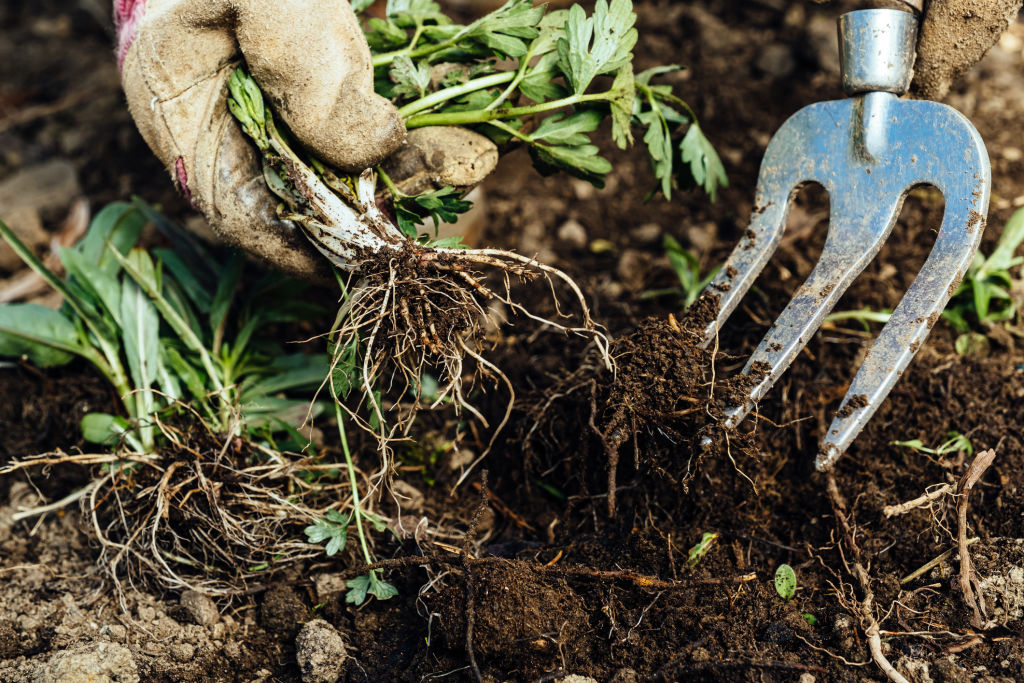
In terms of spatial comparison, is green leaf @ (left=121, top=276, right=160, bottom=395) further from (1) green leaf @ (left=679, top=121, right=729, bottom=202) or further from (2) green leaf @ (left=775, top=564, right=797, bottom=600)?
(2) green leaf @ (left=775, top=564, right=797, bottom=600)

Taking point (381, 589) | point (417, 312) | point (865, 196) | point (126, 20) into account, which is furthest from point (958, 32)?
point (126, 20)

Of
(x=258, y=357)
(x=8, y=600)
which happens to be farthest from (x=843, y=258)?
(x=8, y=600)

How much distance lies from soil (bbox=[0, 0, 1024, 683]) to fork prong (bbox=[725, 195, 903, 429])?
104 mm

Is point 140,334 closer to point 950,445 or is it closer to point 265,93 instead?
point 265,93

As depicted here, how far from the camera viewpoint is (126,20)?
1.71 meters

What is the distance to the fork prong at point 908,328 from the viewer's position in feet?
4.81

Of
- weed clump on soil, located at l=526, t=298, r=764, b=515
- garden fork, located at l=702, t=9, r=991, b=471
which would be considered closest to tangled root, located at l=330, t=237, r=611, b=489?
weed clump on soil, located at l=526, t=298, r=764, b=515

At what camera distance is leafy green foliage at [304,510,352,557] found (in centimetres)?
165

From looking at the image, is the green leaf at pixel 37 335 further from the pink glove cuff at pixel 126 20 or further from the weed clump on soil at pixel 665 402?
the weed clump on soil at pixel 665 402

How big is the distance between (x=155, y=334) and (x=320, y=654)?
3.12 ft

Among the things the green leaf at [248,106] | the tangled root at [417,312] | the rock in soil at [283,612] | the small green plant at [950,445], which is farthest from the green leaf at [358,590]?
the small green plant at [950,445]

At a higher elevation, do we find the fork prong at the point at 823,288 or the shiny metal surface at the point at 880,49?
the shiny metal surface at the point at 880,49

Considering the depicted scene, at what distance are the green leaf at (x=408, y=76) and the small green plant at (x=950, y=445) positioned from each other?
132cm

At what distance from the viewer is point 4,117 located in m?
3.18
